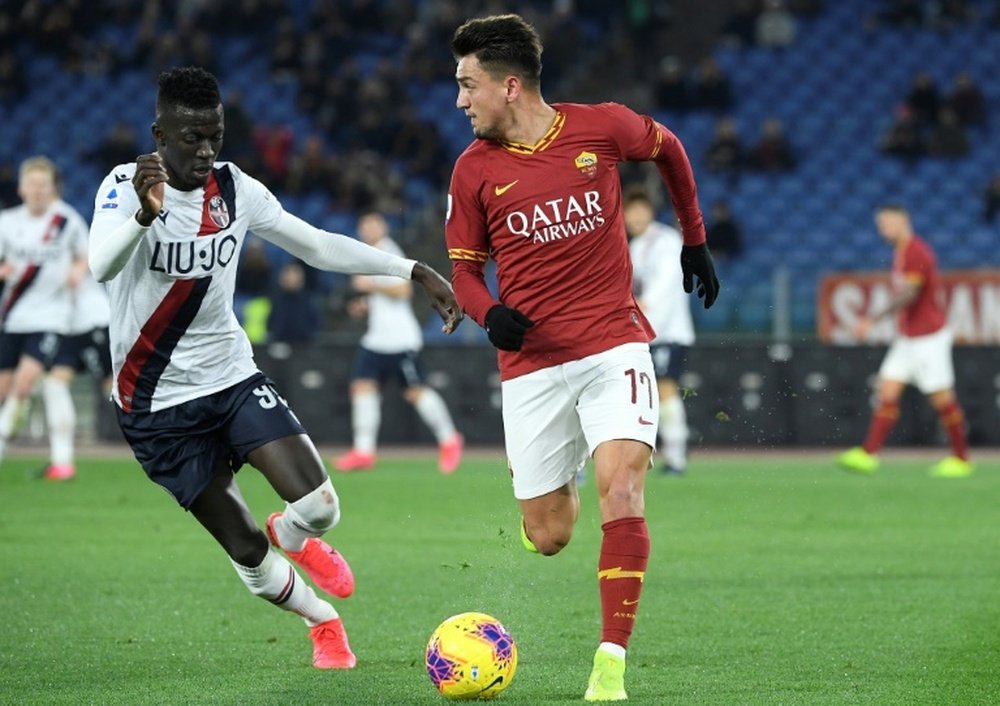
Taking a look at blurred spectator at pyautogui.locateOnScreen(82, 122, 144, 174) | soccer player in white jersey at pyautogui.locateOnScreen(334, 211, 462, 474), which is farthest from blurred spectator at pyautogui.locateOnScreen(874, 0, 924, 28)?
soccer player in white jersey at pyautogui.locateOnScreen(334, 211, 462, 474)

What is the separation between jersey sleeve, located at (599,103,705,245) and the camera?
641cm

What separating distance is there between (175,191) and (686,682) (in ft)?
8.59

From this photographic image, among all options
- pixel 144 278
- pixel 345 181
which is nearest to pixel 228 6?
pixel 345 181

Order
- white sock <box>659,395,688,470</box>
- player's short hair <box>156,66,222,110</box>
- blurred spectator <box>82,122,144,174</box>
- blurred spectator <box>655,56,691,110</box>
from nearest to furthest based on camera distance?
player's short hair <box>156,66,222,110</box> < white sock <box>659,395,688,470</box> < blurred spectator <box>82,122,144,174</box> < blurred spectator <box>655,56,691,110</box>

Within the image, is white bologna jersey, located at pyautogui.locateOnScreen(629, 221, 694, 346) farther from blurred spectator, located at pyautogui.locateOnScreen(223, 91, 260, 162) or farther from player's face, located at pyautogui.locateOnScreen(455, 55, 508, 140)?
blurred spectator, located at pyautogui.locateOnScreen(223, 91, 260, 162)

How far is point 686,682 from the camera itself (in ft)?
20.0

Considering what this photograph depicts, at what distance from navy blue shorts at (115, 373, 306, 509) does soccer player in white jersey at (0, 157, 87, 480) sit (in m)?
7.39

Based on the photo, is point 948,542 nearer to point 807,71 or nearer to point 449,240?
point 449,240

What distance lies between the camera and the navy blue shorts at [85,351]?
14242 millimetres

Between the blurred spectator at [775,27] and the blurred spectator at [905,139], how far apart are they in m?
2.67

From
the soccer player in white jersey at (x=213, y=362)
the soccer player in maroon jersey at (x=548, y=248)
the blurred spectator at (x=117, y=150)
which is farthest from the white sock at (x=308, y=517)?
the blurred spectator at (x=117, y=150)

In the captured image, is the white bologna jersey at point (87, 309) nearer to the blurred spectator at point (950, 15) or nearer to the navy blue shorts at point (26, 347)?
the navy blue shorts at point (26, 347)

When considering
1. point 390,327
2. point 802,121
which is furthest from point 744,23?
point 390,327

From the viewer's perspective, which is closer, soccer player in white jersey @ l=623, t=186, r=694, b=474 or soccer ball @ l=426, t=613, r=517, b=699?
soccer ball @ l=426, t=613, r=517, b=699
